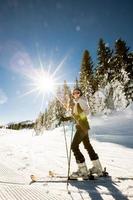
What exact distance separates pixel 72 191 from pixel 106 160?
3444mm

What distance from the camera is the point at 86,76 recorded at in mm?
48344

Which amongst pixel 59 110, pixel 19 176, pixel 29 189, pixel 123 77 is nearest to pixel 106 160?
pixel 19 176

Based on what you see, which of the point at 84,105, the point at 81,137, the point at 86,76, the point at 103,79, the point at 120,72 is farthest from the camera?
the point at 86,76

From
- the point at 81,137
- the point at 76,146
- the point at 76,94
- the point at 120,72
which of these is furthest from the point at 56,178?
the point at 120,72

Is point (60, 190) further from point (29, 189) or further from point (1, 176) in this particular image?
point (1, 176)

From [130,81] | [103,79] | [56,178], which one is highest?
[103,79]

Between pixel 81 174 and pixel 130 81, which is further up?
pixel 130 81

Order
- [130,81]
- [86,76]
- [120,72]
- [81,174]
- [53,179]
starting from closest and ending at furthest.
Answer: [53,179]
[81,174]
[130,81]
[120,72]
[86,76]

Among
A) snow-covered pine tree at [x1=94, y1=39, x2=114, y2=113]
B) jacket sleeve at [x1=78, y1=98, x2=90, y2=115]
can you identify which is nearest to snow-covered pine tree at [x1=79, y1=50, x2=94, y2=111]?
snow-covered pine tree at [x1=94, y1=39, x2=114, y2=113]

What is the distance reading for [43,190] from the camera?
14.1ft

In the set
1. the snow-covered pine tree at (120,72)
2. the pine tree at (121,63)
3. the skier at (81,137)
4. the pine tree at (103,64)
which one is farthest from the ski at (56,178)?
the pine tree at (103,64)

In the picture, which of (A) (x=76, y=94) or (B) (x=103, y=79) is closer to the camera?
(A) (x=76, y=94)

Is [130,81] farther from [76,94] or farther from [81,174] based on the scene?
[81,174]

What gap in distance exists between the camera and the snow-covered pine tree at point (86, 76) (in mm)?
46219
